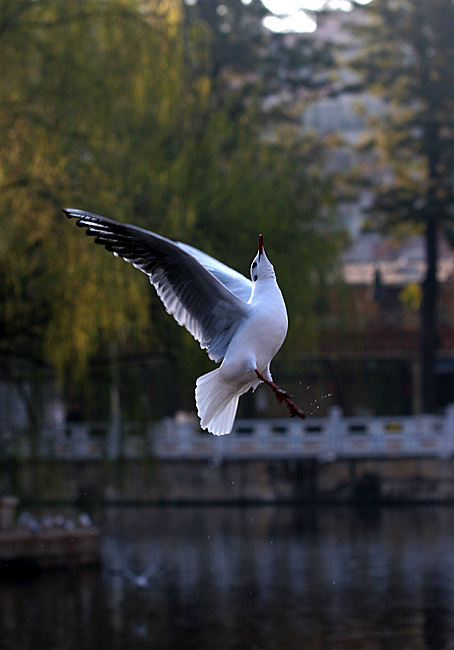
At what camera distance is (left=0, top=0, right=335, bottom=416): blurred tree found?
45.7ft

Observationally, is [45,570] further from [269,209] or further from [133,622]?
[269,209]

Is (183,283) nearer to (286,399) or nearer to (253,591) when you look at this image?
(286,399)

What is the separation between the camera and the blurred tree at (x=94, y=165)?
13.9 meters

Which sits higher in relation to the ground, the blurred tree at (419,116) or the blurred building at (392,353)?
the blurred tree at (419,116)

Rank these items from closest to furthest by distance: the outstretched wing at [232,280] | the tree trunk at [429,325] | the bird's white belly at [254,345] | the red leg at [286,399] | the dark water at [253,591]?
the red leg at [286,399]
the bird's white belly at [254,345]
the outstretched wing at [232,280]
the dark water at [253,591]
the tree trunk at [429,325]

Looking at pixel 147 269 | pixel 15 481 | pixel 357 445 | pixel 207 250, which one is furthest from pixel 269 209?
pixel 147 269

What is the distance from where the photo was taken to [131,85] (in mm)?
15078

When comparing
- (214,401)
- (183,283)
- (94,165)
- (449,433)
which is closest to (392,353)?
(449,433)

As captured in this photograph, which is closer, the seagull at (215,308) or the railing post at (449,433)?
the seagull at (215,308)

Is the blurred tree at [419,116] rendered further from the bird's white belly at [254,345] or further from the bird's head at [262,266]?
the bird's head at [262,266]

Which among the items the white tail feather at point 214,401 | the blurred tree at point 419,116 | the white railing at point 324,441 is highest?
the blurred tree at point 419,116

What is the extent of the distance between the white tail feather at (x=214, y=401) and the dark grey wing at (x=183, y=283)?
191 mm

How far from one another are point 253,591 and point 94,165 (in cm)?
555

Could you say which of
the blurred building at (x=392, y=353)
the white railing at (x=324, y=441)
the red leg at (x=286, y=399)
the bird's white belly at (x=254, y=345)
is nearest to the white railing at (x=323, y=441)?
the white railing at (x=324, y=441)
